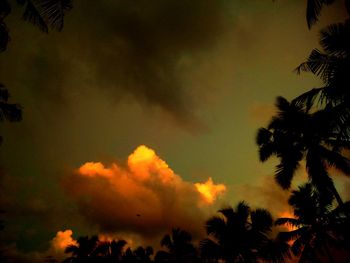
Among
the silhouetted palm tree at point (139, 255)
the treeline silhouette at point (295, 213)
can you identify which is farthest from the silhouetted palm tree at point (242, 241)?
the silhouetted palm tree at point (139, 255)

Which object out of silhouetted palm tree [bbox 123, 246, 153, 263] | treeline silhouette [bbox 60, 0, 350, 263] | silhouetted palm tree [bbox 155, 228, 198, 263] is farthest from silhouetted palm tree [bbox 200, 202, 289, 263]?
silhouetted palm tree [bbox 123, 246, 153, 263]

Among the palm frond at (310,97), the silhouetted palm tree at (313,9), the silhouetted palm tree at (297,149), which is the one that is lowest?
the palm frond at (310,97)

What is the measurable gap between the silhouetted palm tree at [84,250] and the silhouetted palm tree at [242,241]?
70.0 feet

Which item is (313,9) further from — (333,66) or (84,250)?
(84,250)

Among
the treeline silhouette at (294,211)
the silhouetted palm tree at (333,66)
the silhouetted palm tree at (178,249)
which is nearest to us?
the silhouetted palm tree at (333,66)

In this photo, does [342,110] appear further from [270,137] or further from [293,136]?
[270,137]

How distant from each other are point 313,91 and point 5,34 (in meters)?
8.15

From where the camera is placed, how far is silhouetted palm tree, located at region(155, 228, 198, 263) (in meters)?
34.3

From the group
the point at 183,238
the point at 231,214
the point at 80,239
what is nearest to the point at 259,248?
the point at 231,214

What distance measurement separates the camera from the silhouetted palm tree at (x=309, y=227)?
2312cm

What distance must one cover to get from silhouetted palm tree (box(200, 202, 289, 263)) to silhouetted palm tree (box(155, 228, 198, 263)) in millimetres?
12076

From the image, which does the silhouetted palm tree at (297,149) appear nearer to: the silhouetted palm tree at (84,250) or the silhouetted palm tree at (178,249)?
the silhouetted palm tree at (178,249)

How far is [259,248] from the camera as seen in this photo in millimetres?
22234

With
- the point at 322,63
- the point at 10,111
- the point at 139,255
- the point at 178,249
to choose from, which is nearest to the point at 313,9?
the point at 322,63
